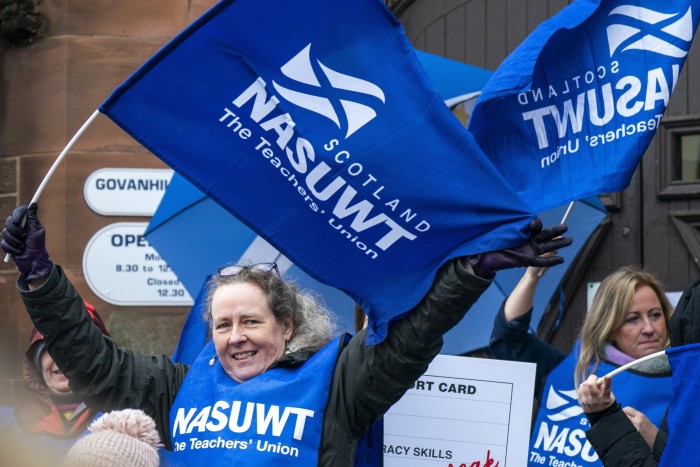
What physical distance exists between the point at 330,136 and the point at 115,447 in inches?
55.1

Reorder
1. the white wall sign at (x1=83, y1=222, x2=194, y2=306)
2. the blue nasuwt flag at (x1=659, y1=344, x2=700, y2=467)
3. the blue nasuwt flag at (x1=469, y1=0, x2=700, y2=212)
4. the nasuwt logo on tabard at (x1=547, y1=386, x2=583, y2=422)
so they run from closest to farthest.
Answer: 1. the blue nasuwt flag at (x1=659, y1=344, x2=700, y2=467)
2. the blue nasuwt flag at (x1=469, y1=0, x2=700, y2=212)
3. the nasuwt logo on tabard at (x1=547, y1=386, x2=583, y2=422)
4. the white wall sign at (x1=83, y1=222, x2=194, y2=306)

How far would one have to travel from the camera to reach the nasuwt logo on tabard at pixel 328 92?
10.6 ft

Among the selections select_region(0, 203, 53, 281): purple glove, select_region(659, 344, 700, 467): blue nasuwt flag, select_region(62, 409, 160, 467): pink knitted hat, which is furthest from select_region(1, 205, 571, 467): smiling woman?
select_region(62, 409, 160, 467): pink knitted hat

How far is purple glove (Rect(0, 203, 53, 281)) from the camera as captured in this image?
3383 millimetres

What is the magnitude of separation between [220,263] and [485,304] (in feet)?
3.83

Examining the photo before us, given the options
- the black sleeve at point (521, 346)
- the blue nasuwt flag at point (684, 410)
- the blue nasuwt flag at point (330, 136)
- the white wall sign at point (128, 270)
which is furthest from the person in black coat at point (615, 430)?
the white wall sign at point (128, 270)

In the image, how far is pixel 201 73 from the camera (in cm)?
324

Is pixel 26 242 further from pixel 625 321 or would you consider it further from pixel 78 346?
pixel 625 321

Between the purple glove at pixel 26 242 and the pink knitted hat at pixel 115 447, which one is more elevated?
the purple glove at pixel 26 242

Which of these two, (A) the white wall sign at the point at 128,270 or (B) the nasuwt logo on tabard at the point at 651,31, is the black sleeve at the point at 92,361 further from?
(A) the white wall sign at the point at 128,270

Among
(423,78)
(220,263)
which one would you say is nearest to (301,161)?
(423,78)

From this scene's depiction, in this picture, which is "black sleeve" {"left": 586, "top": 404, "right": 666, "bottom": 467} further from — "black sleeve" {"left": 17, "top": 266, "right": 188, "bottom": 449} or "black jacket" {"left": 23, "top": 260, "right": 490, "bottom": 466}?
"black sleeve" {"left": 17, "top": 266, "right": 188, "bottom": 449}

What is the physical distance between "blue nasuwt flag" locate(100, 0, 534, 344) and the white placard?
3.03ft

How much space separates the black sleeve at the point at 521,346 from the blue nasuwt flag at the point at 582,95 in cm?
58
